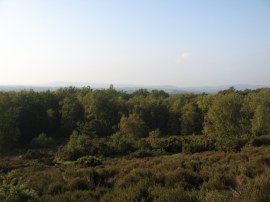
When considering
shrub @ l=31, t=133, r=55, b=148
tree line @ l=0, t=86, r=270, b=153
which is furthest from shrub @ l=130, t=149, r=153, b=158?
shrub @ l=31, t=133, r=55, b=148

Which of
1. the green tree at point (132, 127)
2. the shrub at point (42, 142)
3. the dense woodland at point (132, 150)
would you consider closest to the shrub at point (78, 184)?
the dense woodland at point (132, 150)

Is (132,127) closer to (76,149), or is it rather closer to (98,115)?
(76,149)

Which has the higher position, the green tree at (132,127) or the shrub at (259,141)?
the shrub at (259,141)

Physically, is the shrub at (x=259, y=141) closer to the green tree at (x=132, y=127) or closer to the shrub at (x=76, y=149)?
the shrub at (x=76, y=149)

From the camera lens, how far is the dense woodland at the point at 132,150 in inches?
315

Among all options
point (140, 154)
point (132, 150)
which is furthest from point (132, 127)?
point (140, 154)

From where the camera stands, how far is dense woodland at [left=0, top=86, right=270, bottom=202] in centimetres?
799

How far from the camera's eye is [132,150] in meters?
38.3

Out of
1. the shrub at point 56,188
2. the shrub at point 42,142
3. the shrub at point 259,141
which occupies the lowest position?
the shrub at point 42,142

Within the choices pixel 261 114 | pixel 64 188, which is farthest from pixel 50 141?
pixel 64 188

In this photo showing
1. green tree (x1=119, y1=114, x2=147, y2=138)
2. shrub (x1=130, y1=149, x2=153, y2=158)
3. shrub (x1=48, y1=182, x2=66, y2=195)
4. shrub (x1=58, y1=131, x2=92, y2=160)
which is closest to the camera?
shrub (x1=48, y1=182, x2=66, y2=195)

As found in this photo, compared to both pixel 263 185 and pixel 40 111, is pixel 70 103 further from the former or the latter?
pixel 263 185

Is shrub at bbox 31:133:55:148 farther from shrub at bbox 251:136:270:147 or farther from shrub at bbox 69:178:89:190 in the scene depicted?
shrub at bbox 69:178:89:190

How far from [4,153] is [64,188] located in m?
42.3
